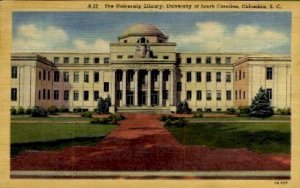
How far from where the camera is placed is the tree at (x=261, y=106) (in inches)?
270

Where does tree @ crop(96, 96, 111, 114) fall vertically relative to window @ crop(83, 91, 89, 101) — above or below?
below

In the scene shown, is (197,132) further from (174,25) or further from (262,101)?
(174,25)

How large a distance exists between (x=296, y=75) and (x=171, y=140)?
2.01 m

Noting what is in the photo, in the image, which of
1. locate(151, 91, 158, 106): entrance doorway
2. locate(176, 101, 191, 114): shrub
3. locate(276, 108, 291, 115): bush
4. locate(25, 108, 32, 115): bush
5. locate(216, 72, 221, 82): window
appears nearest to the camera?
locate(276, 108, 291, 115): bush

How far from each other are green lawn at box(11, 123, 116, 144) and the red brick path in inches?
9.5

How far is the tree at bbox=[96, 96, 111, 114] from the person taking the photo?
275 inches

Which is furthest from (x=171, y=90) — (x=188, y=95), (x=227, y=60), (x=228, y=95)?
(x=227, y=60)

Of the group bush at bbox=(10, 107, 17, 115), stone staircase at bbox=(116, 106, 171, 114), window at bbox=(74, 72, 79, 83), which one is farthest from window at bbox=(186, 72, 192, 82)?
bush at bbox=(10, 107, 17, 115)

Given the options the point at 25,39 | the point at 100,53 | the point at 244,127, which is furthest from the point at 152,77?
the point at 25,39

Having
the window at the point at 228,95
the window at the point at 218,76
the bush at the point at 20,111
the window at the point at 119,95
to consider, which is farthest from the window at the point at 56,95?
the window at the point at 228,95

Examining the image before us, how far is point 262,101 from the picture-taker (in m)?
6.91

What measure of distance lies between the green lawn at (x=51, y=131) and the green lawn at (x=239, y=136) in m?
1.13

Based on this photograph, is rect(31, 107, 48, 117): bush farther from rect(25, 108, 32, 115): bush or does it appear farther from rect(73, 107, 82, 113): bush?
rect(73, 107, 82, 113): bush

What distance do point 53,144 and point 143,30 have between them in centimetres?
215
